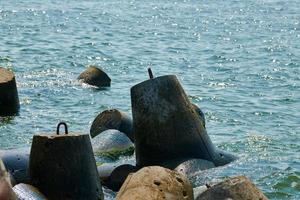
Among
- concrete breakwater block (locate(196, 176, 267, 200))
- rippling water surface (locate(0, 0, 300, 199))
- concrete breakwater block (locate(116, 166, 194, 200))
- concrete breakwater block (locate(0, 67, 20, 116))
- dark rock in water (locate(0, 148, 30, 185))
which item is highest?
concrete breakwater block (locate(116, 166, 194, 200))

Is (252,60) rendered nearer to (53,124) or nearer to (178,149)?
(53,124)

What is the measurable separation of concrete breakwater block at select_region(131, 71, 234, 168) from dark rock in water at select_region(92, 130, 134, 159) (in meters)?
0.66

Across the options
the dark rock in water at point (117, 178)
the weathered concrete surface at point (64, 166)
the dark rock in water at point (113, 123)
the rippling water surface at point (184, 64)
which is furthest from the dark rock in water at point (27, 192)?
the dark rock in water at point (113, 123)

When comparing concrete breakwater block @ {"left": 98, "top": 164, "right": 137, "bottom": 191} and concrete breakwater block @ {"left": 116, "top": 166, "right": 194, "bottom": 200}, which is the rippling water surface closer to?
concrete breakwater block @ {"left": 98, "top": 164, "right": 137, "bottom": 191}

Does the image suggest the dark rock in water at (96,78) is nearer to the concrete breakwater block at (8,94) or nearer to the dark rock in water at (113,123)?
the concrete breakwater block at (8,94)

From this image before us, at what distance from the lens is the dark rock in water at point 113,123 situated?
14.4 m

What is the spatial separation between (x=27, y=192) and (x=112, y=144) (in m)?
4.03

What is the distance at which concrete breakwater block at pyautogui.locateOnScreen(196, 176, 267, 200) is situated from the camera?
8258mm

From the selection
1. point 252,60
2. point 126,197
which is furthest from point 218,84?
point 126,197

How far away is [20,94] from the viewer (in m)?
20.6

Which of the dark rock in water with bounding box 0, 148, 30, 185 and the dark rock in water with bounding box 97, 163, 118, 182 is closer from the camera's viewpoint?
the dark rock in water with bounding box 0, 148, 30, 185

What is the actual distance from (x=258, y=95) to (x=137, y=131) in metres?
9.99

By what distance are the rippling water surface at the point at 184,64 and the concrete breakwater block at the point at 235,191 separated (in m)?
3.33

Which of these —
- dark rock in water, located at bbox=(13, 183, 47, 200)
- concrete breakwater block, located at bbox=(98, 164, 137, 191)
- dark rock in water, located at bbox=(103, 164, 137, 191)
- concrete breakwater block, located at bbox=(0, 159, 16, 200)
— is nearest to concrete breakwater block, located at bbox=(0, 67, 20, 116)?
concrete breakwater block, located at bbox=(98, 164, 137, 191)
